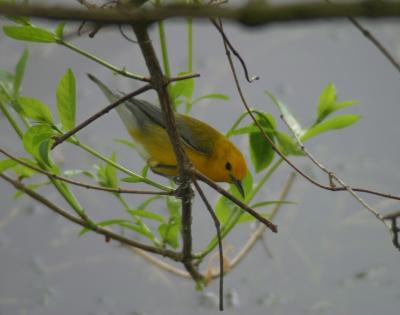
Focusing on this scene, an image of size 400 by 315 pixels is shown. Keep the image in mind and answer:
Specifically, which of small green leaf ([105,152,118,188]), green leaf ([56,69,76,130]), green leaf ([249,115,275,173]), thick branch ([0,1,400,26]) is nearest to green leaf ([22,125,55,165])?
green leaf ([56,69,76,130])

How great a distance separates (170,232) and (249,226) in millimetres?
989

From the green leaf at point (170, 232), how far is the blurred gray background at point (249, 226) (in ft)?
1.90

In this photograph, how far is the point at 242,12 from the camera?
159 millimetres

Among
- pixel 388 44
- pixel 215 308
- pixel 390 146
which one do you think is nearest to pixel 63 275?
pixel 215 308

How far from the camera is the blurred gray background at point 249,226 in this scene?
1354mm

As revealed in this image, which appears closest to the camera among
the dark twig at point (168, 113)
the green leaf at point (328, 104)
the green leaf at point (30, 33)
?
the dark twig at point (168, 113)

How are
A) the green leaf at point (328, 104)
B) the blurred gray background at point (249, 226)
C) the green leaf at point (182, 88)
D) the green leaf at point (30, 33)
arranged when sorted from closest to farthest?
1. the green leaf at point (30, 33)
2. the green leaf at point (182, 88)
3. the green leaf at point (328, 104)
4. the blurred gray background at point (249, 226)

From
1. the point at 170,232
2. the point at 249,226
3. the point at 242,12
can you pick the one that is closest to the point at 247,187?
the point at 170,232

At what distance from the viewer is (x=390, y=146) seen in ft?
5.47

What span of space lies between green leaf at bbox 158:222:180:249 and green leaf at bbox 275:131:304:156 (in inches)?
6.5

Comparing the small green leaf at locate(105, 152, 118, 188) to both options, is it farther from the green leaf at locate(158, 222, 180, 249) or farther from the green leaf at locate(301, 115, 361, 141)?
the green leaf at locate(301, 115, 361, 141)

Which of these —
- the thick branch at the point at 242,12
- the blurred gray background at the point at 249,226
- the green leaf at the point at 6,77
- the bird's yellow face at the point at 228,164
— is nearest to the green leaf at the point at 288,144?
the bird's yellow face at the point at 228,164

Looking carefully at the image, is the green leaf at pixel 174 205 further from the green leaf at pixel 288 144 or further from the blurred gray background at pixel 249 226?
the blurred gray background at pixel 249 226

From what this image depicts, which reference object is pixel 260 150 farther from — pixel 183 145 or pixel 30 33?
pixel 30 33
